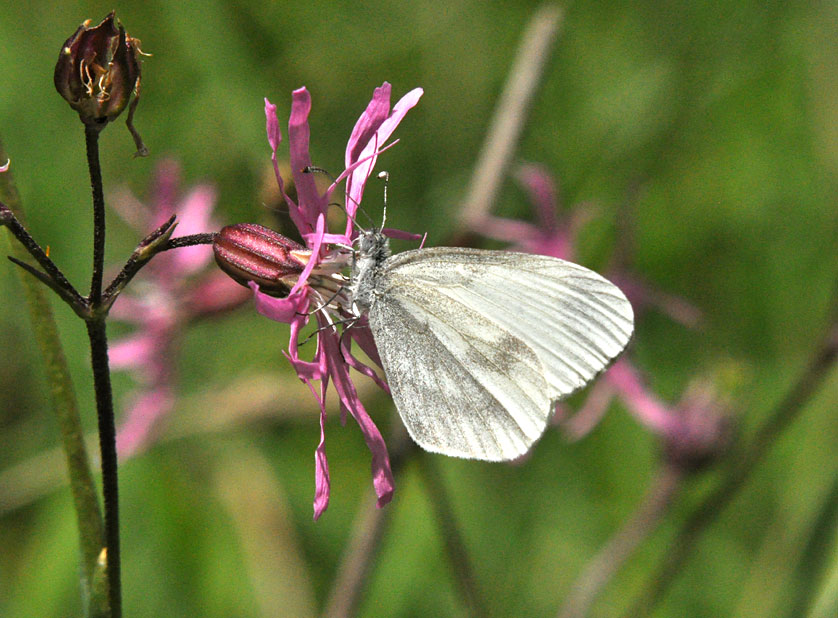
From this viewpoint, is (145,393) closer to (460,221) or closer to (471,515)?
(460,221)

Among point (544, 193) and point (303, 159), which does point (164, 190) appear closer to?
point (544, 193)

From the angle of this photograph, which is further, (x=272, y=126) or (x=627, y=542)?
(x=627, y=542)

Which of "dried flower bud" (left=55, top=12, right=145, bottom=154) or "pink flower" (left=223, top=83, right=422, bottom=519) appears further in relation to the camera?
"pink flower" (left=223, top=83, right=422, bottom=519)

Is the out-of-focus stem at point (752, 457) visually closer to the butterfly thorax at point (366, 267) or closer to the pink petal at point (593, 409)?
the pink petal at point (593, 409)

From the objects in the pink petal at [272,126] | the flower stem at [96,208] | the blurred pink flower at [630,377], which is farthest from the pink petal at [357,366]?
the blurred pink flower at [630,377]

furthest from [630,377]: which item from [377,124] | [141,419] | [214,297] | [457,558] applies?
[377,124]

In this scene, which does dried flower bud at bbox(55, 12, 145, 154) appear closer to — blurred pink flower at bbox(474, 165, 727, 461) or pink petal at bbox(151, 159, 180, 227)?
pink petal at bbox(151, 159, 180, 227)

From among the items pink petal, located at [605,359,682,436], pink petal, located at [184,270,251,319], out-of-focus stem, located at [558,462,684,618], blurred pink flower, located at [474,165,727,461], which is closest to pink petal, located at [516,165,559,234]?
blurred pink flower, located at [474,165,727,461]
